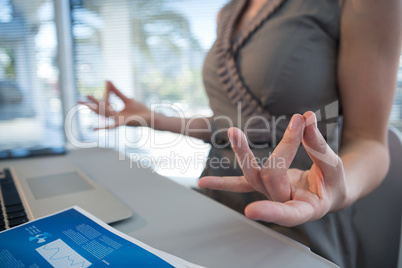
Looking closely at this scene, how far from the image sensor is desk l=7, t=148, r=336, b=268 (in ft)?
0.98

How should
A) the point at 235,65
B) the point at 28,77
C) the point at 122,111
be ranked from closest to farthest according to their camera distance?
the point at 235,65 < the point at 122,111 < the point at 28,77

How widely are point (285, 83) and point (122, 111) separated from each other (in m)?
0.45

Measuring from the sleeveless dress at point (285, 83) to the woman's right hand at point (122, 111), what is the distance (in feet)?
0.76

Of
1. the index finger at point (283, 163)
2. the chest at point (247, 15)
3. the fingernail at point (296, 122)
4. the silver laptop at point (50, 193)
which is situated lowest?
the silver laptop at point (50, 193)

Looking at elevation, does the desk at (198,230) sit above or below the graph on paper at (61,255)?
below

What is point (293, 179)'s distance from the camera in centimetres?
36

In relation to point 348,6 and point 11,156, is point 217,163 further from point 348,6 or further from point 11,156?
point 11,156

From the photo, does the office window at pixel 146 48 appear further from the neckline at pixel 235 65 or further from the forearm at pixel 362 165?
the forearm at pixel 362 165

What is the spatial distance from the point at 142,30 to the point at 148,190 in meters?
1.62

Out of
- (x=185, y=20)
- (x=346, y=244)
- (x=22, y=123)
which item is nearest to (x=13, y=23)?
(x=22, y=123)

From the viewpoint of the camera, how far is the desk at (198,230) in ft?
0.98

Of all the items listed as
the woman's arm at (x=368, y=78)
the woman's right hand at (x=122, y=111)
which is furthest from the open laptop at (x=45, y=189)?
the woman's arm at (x=368, y=78)

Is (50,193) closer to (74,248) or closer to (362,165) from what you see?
(74,248)

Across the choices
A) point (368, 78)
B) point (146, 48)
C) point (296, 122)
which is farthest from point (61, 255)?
point (146, 48)
